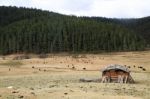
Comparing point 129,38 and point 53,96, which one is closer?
point 53,96

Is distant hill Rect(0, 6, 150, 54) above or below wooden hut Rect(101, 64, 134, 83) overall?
above

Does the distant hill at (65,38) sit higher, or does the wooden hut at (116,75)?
the distant hill at (65,38)

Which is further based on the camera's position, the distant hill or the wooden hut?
the distant hill

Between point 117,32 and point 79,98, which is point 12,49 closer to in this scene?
point 117,32

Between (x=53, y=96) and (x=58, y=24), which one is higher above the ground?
(x=58, y=24)

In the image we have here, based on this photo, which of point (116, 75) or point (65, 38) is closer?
point (116, 75)

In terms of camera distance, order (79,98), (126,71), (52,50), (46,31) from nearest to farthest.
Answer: (79,98)
(126,71)
(52,50)
(46,31)

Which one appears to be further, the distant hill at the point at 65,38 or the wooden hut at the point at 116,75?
the distant hill at the point at 65,38

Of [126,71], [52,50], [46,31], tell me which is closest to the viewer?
[126,71]

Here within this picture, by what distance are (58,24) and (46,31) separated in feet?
28.3

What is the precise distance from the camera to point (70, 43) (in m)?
171

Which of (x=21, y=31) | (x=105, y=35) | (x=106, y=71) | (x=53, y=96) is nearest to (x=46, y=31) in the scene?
(x=21, y=31)

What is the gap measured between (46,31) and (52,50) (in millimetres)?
16273

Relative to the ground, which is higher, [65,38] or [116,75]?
[65,38]
